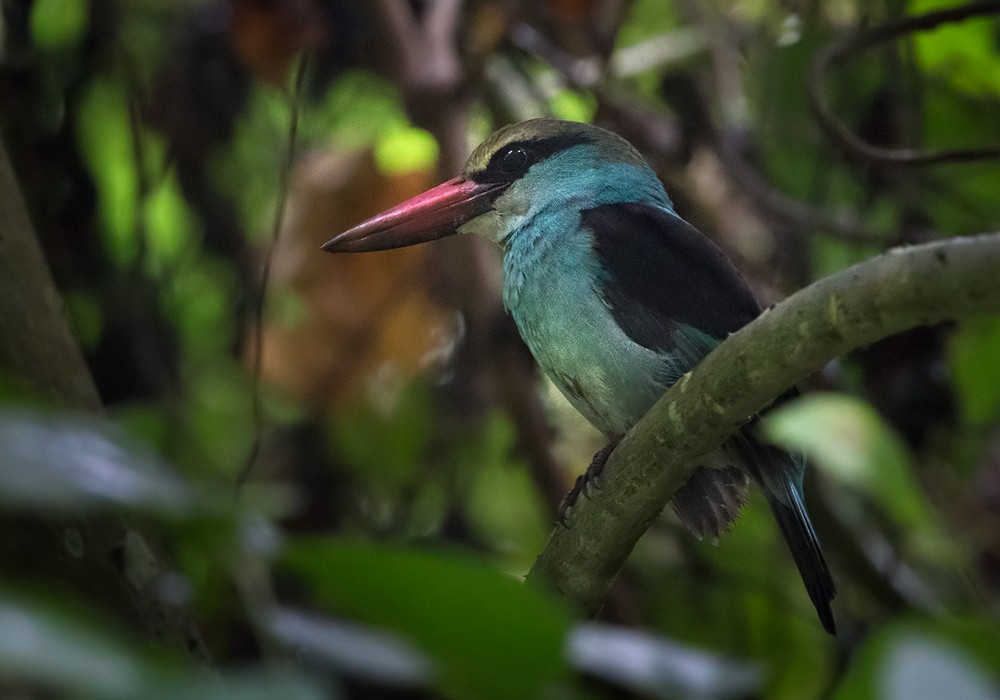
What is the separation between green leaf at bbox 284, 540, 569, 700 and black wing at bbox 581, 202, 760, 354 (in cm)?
148

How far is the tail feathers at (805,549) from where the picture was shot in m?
1.92

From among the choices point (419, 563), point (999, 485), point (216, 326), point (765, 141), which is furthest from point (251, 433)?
point (419, 563)

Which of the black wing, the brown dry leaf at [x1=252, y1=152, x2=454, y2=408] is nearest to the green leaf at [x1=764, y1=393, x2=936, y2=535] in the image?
the black wing

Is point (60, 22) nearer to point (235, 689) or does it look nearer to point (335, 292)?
point (335, 292)

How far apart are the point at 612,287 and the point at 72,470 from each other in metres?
1.64

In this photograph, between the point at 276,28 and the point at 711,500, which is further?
the point at 276,28

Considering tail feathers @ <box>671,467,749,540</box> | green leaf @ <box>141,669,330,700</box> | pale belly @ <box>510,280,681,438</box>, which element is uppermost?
green leaf @ <box>141,669,330,700</box>

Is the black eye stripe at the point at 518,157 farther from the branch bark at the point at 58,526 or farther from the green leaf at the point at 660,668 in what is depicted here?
the green leaf at the point at 660,668

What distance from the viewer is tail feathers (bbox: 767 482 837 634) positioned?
1.92 meters

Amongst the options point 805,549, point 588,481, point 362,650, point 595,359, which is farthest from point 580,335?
point 362,650

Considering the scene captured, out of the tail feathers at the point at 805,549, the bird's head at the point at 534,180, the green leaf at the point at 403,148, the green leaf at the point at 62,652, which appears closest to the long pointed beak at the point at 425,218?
the bird's head at the point at 534,180

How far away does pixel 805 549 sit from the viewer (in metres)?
1.99

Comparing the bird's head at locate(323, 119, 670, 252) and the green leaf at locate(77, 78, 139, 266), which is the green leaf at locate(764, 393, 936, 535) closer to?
the bird's head at locate(323, 119, 670, 252)

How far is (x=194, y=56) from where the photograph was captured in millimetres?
3359
